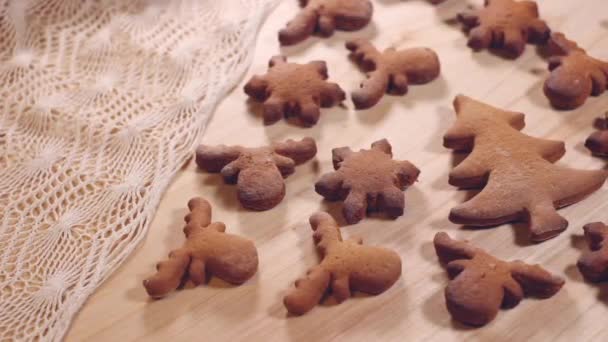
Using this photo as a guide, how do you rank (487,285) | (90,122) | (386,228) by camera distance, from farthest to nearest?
1. (90,122)
2. (386,228)
3. (487,285)

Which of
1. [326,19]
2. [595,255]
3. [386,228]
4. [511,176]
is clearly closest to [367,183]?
[386,228]

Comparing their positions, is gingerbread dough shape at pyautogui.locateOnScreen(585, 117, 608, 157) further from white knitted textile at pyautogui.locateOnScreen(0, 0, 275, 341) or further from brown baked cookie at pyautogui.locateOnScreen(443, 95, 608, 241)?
white knitted textile at pyautogui.locateOnScreen(0, 0, 275, 341)

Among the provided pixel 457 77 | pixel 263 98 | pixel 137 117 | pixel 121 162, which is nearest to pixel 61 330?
pixel 121 162

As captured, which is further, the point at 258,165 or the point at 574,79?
the point at 574,79

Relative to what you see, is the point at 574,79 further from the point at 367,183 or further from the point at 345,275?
the point at 345,275

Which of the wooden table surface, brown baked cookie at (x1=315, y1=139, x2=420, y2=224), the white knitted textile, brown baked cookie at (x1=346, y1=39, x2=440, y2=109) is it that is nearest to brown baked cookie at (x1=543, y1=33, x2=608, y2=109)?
the wooden table surface

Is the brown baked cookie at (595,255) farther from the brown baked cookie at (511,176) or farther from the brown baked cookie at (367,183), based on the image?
the brown baked cookie at (367,183)

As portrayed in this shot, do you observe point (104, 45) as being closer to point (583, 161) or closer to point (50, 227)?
point (50, 227)
